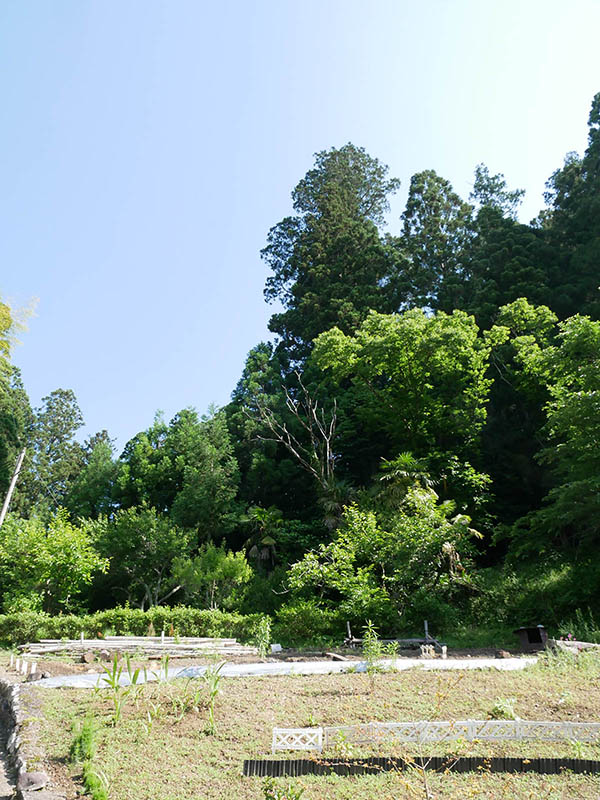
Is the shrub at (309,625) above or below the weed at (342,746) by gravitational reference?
above

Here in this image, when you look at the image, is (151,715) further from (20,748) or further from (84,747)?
(20,748)

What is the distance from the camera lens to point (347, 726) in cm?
528

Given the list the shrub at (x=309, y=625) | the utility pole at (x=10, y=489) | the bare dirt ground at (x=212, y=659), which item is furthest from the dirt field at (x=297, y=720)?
the utility pole at (x=10, y=489)

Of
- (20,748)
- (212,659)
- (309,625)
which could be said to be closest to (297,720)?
(20,748)

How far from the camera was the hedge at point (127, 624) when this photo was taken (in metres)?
14.5

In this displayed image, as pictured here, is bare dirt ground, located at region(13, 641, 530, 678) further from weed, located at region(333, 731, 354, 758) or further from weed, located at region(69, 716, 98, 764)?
weed, located at region(333, 731, 354, 758)

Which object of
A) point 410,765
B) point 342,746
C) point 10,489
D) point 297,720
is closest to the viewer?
point 410,765

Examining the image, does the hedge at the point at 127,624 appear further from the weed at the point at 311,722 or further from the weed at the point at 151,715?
the weed at the point at 311,722

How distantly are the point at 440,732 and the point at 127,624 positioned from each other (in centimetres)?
1174

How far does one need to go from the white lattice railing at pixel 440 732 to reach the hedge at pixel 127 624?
9.75 meters

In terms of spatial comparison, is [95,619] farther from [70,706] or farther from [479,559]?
[479,559]

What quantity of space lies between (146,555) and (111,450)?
10069 mm

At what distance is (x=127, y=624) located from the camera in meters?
14.9

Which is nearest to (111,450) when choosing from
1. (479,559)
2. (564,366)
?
(479,559)
